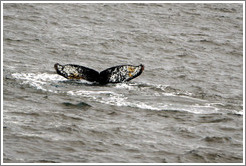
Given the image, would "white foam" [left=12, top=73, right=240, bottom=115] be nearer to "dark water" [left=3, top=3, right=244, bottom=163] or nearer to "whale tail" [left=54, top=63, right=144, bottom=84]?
"dark water" [left=3, top=3, right=244, bottom=163]

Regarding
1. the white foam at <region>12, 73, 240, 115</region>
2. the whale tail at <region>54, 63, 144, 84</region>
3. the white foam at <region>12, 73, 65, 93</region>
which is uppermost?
the whale tail at <region>54, 63, 144, 84</region>

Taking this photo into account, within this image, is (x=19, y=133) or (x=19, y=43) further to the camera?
(x=19, y=43)

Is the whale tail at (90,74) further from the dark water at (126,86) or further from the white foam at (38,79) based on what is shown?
the white foam at (38,79)

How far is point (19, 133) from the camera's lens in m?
15.2

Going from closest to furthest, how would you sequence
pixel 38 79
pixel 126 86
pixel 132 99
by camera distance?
pixel 132 99, pixel 126 86, pixel 38 79

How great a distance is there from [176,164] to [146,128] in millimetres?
2954

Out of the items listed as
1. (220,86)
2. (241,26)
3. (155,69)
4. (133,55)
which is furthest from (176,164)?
(241,26)

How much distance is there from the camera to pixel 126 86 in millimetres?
22391

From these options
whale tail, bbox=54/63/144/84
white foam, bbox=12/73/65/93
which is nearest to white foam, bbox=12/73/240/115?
white foam, bbox=12/73/65/93

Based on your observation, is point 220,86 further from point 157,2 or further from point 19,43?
point 157,2

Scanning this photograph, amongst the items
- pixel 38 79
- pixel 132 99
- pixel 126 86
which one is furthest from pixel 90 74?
pixel 132 99

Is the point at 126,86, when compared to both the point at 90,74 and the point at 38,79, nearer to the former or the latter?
the point at 90,74

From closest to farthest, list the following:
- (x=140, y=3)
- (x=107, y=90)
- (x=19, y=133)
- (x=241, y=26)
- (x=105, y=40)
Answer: (x=19, y=133)
(x=107, y=90)
(x=105, y=40)
(x=241, y=26)
(x=140, y=3)

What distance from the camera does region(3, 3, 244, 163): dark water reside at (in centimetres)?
1487
